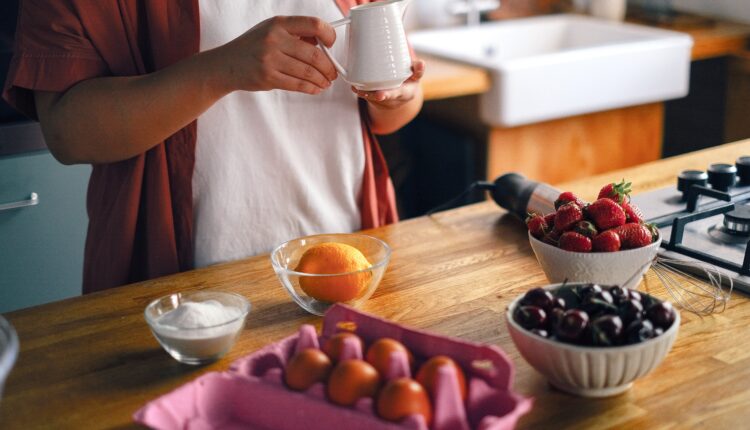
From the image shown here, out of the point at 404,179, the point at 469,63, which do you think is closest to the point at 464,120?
the point at 469,63

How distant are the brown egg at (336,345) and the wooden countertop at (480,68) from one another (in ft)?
4.89

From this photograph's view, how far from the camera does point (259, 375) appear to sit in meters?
0.87

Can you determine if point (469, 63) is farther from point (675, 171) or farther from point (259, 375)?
point (259, 375)

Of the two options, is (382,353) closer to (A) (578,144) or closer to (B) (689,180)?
(B) (689,180)

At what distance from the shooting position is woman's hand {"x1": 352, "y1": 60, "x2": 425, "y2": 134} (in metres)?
1.25

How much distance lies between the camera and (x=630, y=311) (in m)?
0.87

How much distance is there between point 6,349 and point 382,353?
13.3 inches

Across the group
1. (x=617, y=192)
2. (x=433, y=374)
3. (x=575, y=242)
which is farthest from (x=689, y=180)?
(x=433, y=374)

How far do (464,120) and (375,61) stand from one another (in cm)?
139

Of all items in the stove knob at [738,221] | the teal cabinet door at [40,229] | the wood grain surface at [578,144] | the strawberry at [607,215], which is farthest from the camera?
the wood grain surface at [578,144]

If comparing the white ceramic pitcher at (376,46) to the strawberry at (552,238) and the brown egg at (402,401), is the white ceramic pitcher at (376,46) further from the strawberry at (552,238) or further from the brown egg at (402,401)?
the brown egg at (402,401)

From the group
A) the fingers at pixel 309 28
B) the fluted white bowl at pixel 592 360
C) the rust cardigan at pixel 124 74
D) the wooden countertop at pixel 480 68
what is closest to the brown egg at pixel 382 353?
the fluted white bowl at pixel 592 360

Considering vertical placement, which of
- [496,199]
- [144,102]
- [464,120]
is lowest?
[464,120]

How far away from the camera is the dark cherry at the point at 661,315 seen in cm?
87
